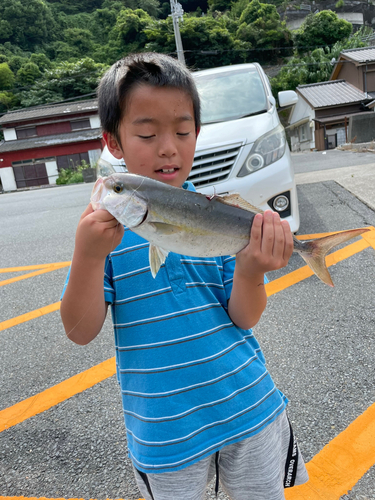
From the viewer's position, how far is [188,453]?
43.7 inches

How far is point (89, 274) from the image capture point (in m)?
1.09

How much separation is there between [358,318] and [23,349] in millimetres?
2879

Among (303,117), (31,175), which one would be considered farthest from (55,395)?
(31,175)

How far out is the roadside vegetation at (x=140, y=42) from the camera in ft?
127

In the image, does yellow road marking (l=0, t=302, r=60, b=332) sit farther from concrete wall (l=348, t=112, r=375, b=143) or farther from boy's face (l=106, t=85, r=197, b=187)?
concrete wall (l=348, t=112, r=375, b=143)

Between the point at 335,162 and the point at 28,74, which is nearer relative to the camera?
the point at 335,162

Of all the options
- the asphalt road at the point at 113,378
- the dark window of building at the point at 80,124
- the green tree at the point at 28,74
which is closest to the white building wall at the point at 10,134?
the dark window of building at the point at 80,124

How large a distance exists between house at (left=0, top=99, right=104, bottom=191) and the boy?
30.6 meters

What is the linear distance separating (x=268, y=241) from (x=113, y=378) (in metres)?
2.09

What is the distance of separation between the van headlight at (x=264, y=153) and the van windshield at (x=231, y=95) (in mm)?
661

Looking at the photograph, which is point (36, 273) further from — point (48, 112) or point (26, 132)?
point (26, 132)

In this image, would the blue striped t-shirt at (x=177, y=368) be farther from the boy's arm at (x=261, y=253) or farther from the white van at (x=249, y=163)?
the white van at (x=249, y=163)

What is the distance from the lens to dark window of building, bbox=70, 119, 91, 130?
106ft

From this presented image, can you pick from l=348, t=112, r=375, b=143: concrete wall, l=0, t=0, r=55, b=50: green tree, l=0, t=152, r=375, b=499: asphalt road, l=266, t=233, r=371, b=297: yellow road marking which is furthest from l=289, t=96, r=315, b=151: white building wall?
l=0, t=0, r=55, b=50: green tree
